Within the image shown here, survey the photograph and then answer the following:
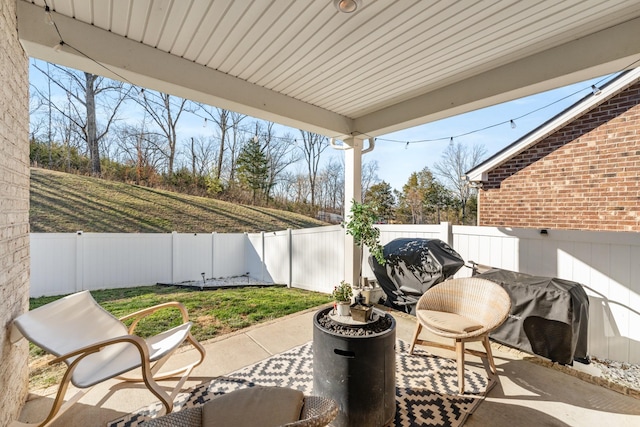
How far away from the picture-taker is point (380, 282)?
14.2 feet

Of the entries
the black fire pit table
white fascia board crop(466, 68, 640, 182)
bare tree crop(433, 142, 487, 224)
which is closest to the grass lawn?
the black fire pit table

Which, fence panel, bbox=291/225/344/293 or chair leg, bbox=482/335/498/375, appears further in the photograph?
fence panel, bbox=291/225/344/293

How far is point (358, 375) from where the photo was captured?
6.12ft

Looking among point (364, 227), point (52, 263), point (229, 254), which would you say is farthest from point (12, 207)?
point (229, 254)

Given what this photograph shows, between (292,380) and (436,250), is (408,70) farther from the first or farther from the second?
(292,380)

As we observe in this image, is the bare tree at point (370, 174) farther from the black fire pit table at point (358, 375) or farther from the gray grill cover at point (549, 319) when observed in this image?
the black fire pit table at point (358, 375)

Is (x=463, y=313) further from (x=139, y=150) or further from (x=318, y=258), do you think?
(x=139, y=150)

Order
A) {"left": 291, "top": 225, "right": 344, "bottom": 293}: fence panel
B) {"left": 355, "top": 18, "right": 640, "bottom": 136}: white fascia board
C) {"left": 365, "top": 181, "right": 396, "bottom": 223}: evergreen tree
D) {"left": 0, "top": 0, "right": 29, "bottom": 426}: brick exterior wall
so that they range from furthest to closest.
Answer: {"left": 365, "top": 181, "right": 396, "bottom": 223}: evergreen tree
{"left": 291, "top": 225, "right": 344, "bottom": 293}: fence panel
{"left": 355, "top": 18, "right": 640, "bottom": 136}: white fascia board
{"left": 0, "top": 0, "right": 29, "bottom": 426}: brick exterior wall

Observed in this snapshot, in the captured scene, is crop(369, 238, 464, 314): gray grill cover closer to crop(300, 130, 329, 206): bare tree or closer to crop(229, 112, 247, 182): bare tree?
crop(300, 130, 329, 206): bare tree

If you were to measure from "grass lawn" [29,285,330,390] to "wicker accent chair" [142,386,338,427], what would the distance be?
2.16 metres

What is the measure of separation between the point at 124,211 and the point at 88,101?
5.10 meters

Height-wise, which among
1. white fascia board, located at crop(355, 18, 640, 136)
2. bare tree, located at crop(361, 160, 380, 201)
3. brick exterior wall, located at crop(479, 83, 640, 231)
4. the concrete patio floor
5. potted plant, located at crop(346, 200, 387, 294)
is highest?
bare tree, located at crop(361, 160, 380, 201)

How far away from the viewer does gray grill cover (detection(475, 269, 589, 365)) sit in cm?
265

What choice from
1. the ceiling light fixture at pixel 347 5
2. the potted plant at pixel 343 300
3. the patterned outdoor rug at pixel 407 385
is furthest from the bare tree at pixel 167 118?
the ceiling light fixture at pixel 347 5
